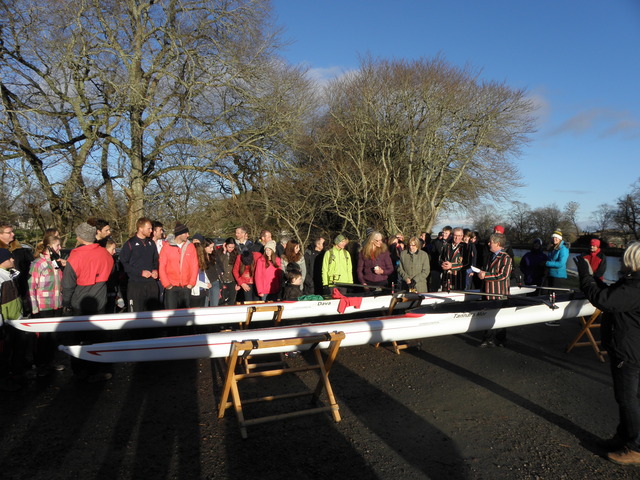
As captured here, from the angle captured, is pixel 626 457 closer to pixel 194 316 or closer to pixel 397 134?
pixel 194 316

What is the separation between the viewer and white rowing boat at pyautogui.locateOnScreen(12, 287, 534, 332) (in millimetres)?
4098

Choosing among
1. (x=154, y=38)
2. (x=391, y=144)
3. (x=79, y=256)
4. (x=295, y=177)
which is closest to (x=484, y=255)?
(x=79, y=256)

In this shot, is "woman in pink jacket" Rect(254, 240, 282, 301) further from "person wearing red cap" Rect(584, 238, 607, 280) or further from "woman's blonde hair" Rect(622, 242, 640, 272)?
"person wearing red cap" Rect(584, 238, 607, 280)

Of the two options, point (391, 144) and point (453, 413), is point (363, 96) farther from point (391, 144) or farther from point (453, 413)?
point (453, 413)

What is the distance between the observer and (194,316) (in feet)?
16.1

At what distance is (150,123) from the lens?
11.6 m

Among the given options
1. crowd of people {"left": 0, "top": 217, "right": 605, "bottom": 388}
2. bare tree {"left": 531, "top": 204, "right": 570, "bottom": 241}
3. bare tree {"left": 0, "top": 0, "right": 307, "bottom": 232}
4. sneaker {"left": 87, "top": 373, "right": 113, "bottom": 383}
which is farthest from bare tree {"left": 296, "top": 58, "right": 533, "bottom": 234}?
bare tree {"left": 531, "top": 204, "right": 570, "bottom": 241}

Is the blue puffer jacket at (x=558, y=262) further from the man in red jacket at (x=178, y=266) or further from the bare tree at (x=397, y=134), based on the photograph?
the bare tree at (x=397, y=134)

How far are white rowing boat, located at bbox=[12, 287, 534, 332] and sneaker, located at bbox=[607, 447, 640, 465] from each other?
9.44 feet

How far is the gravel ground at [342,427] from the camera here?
2670mm

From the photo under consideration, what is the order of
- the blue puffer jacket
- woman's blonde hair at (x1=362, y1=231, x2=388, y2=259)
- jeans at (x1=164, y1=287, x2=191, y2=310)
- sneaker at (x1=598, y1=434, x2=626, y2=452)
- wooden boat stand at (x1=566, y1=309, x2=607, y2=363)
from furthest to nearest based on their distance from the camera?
the blue puffer jacket < woman's blonde hair at (x1=362, y1=231, x2=388, y2=259) < jeans at (x1=164, y1=287, x2=191, y2=310) < wooden boat stand at (x1=566, y1=309, x2=607, y2=363) < sneaker at (x1=598, y1=434, x2=626, y2=452)

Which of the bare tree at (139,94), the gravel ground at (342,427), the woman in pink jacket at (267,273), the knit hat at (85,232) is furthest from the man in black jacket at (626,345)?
the bare tree at (139,94)

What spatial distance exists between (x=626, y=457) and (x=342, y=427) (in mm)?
1913

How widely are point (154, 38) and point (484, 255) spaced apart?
37.4ft
